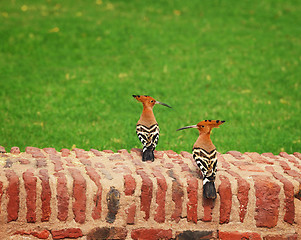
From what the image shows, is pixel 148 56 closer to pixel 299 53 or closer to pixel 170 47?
pixel 170 47

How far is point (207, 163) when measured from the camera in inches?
209

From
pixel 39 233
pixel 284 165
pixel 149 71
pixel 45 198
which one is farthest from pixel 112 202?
pixel 149 71

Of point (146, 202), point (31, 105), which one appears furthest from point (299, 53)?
point (146, 202)

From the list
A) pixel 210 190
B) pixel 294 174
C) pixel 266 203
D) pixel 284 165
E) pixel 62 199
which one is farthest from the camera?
pixel 284 165

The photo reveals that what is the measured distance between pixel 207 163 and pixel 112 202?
44.9 inches

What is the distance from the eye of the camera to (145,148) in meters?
6.07

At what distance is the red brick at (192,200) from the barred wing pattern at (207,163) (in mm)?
160

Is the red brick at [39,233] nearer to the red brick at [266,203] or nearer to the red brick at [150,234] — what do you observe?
the red brick at [150,234]

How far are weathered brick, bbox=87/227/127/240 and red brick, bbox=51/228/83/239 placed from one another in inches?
4.7

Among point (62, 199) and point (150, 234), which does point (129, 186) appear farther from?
point (62, 199)

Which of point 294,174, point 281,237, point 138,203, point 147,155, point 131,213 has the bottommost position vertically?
point 281,237

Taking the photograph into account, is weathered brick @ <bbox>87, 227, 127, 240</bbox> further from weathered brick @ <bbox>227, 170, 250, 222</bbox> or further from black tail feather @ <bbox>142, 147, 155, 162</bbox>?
weathered brick @ <bbox>227, 170, 250, 222</bbox>

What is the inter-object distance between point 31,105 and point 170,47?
184 inches

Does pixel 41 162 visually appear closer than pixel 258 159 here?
Yes
